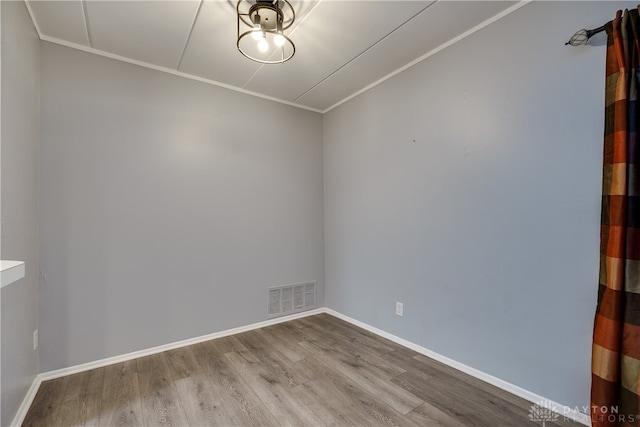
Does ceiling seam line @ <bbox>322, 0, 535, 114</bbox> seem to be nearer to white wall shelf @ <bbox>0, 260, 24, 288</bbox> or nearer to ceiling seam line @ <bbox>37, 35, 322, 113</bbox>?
ceiling seam line @ <bbox>37, 35, 322, 113</bbox>

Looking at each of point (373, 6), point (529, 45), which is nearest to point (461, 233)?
point (529, 45)

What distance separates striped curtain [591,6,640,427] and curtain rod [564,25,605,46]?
0.08m

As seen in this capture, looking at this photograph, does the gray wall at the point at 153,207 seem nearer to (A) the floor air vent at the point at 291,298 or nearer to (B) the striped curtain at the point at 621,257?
(A) the floor air vent at the point at 291,298

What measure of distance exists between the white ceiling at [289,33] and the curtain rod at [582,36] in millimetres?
522

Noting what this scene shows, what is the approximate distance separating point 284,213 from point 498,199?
2188 mm

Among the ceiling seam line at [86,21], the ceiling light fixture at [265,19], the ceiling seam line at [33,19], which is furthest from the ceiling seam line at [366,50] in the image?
the ceiling seam line at [33,19]

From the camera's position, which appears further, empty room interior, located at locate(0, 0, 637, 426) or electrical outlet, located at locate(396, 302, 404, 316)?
electrical outlet, located at locate(396, 302, 404, 316)

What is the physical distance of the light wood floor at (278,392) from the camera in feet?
5.68

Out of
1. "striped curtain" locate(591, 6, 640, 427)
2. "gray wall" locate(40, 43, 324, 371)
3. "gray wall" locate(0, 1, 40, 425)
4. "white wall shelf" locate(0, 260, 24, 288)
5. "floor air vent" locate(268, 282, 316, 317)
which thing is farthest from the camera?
"floor air vent" locate(268, 282, 316, 317)

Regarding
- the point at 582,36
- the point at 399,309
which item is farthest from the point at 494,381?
the point at 582,36

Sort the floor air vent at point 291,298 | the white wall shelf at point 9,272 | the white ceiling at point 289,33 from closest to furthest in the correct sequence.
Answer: the white wall shelf at point 9,272, the white ceiling at point 289,33, the floor air vent at point 291,298

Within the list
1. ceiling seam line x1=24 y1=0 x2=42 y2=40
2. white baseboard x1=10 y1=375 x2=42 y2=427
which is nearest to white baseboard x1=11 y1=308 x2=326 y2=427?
white baseboard x1=10 y1=375 x2=42 y2=427

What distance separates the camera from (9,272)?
3.11ft

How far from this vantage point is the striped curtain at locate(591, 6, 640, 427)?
4.58ft
